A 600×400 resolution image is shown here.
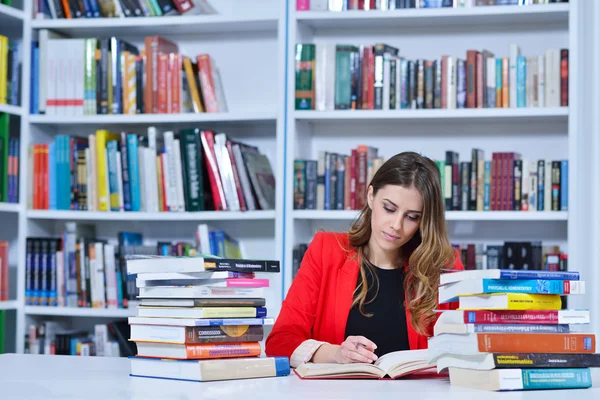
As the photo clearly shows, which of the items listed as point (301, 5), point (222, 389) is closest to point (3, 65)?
point (301, 5)

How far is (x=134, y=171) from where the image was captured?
3342 mm

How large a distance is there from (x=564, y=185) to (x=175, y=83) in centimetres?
156

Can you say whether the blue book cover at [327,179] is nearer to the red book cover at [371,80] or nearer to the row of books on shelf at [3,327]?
the red book cover at [371,80]

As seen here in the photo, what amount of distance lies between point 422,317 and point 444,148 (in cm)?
131

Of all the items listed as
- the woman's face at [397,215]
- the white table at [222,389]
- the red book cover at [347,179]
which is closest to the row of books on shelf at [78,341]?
the red book cover at [347,179]

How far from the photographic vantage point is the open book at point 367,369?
166 cm

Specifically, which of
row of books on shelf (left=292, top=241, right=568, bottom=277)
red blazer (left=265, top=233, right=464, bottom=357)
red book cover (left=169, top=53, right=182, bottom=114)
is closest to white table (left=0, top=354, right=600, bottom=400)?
red blazer (left=265, top=233, right=464, bottom=357)

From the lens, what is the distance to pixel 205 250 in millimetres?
3303

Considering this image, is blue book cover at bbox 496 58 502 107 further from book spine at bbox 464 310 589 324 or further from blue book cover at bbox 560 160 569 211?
book spine at bbox 464 310 589 324

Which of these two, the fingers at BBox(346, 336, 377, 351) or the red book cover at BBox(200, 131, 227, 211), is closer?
the fingers at BBox(346, 336, 377, 351)

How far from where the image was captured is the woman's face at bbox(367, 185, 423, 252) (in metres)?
2.17

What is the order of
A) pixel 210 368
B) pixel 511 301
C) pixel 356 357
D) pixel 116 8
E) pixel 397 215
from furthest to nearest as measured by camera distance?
pixel 116 8
pixel 397 215
pixel 356 357
pixel 210 368
pixel 511 301

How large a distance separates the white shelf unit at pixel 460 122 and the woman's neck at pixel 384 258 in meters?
0.78

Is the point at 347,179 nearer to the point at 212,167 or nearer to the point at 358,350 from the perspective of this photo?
the point at 212,167
